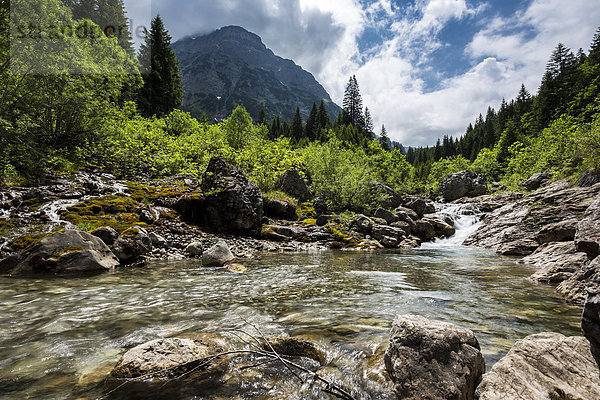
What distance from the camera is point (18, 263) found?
7.38 metres

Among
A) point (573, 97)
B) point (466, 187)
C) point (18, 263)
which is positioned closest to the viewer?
point (18, 263)

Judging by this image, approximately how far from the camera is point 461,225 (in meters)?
24.5

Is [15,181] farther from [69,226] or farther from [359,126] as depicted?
[359,126]

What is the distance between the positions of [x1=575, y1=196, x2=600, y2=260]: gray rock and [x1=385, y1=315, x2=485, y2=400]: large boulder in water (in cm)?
364

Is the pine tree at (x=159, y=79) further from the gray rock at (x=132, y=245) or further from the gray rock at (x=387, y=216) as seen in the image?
the gray rock at (x=387, y=216)

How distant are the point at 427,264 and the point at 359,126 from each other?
8422cm

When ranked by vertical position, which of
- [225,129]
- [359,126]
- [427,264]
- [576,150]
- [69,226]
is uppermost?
[359,126]

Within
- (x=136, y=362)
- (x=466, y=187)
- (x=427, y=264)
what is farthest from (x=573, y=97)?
(x=136, y=362)

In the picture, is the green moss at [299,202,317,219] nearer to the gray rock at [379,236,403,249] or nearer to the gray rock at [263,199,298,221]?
the gray rock at [263,199,298,221]

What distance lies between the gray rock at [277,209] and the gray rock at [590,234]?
1559 cm

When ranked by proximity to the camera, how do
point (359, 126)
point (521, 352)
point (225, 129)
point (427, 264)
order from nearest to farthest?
point (521, 352) < point (427, 264) < point (225, 129) < point (359, 126)

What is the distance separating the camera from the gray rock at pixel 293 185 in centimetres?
2375

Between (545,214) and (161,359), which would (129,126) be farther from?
(545,214)

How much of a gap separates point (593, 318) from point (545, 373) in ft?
2.42
